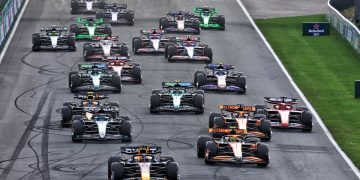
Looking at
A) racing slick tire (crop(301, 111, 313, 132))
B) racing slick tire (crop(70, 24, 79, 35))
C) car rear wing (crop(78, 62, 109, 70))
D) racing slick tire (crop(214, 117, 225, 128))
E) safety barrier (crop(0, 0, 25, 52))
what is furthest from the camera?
racing slick tire (crop(70, 24, 79, 35))

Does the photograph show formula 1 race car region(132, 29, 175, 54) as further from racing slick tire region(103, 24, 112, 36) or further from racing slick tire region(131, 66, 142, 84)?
racing slick tire region(131, 66, 142, 84)

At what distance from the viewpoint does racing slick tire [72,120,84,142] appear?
2074 inches

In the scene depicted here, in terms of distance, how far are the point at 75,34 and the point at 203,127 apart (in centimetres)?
2696

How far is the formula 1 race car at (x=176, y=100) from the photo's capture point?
5984 centimetres

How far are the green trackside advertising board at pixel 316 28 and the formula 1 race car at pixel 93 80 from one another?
15.0m

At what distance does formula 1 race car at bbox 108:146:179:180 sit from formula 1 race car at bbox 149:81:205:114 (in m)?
13.3

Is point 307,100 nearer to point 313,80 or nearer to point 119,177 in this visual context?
point 313,80

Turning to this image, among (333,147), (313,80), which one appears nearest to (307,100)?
(313,80)

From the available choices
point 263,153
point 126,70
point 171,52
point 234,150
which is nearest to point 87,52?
point 171,52

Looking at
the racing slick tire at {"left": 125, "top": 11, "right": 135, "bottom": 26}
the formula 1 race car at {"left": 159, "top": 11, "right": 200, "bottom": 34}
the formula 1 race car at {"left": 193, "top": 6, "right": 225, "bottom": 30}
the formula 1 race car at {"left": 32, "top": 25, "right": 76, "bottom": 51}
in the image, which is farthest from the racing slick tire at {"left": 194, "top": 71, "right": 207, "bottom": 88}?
the racing slick tire at {"left": 125, "top": 11, "right": 135, "bottom": 26}

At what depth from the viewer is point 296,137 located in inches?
2194

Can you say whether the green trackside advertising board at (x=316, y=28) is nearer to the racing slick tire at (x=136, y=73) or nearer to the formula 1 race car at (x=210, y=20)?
the racing slick tire at (x=136, y=73)

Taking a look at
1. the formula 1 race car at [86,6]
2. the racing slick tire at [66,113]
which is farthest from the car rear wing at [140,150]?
the formula 1 race car at [86,6]

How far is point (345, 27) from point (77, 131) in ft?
117
